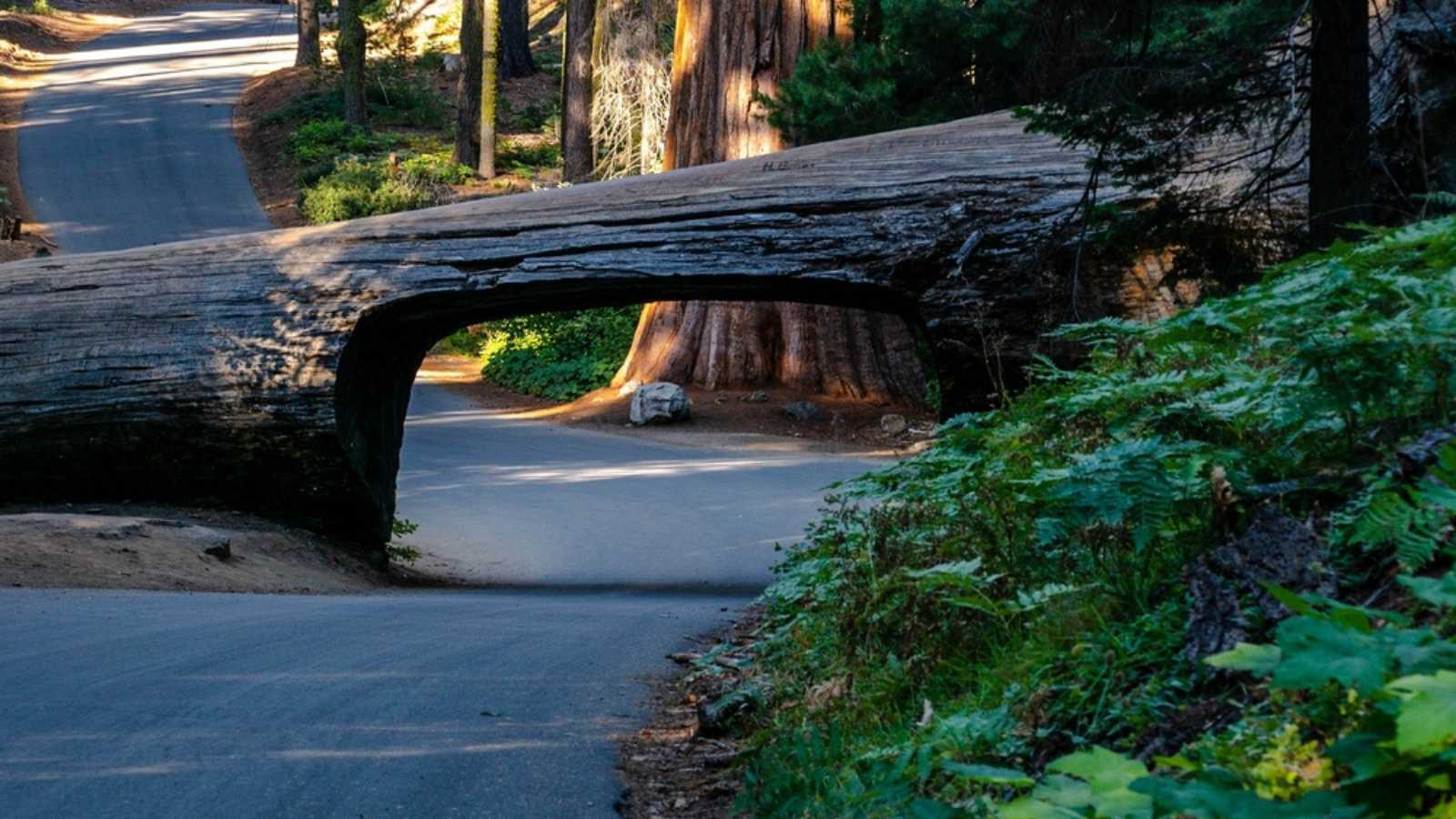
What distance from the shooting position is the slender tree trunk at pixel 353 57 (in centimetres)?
3828

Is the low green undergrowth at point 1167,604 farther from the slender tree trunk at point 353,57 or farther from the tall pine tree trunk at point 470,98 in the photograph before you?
the slender tree trunk at point 353,57

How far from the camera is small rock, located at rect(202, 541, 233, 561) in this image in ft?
37.7

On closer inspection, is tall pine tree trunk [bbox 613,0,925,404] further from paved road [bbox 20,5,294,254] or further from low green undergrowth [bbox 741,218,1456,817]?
low green undergrowth [bbox 741,218,1456,817]

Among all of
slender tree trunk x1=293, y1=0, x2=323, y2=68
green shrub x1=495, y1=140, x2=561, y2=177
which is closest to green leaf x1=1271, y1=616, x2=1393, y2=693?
green shrub x1=495, y1=140, x2=561, y2=177

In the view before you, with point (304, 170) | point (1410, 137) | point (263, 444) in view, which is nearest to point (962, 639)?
point (1410, 137)

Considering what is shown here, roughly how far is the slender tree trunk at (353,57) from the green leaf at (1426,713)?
1532 inches

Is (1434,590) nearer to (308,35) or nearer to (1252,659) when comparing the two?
(1252,659)

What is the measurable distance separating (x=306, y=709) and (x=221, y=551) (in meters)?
6.14

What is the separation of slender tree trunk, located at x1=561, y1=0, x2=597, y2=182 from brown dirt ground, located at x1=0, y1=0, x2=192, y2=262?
11181 mm

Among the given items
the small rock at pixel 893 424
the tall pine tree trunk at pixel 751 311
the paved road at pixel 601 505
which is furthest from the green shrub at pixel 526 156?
the small rock at pixel 893 424

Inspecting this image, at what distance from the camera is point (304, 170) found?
124ft

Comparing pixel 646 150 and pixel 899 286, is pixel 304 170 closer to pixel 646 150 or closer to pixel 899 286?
pixel 646 150

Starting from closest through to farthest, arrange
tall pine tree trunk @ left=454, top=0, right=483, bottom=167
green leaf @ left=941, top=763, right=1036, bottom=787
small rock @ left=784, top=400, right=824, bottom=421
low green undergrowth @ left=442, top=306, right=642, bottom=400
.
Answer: green leaf @ left=941, top=763, right=1036, bottom=787 → small rock @ left=784, top=400, right=824, bottom=421 → low green undergrowth @ left=442, top=306, right=642, bottom=400 → tall pine tree trunk @ left=454, top=0, right=483, bottom=167

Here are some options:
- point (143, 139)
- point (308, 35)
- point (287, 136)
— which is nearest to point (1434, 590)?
point (287, 136)
